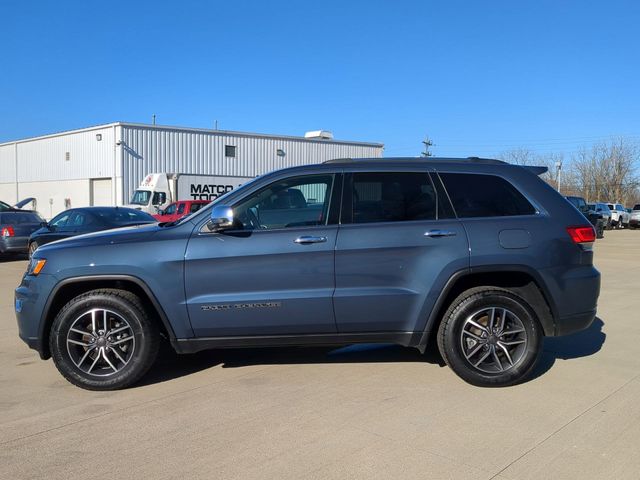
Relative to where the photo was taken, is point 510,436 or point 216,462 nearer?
point 216,462

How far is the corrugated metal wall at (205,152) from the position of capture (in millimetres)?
31172

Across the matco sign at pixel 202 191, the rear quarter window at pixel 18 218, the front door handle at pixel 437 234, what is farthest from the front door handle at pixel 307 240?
the matco sign at pixel 202 191

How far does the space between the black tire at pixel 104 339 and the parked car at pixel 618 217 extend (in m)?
41.4

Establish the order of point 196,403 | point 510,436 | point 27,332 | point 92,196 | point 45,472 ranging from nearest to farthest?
point 45,472 → point 510,436 → point 196,403 → point 27,332 → point 92,196

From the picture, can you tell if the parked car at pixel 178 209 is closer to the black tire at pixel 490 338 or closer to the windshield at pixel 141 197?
the windshield at pixel 141 197

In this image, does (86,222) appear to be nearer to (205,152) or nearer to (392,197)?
(392,197)

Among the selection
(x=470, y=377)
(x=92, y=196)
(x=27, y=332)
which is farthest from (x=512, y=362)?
(x=92, y=196)

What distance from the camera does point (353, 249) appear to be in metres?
4.57

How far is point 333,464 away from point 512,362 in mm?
2030

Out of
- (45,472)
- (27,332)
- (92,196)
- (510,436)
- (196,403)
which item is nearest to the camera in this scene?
(45,472)

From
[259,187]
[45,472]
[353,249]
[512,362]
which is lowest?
[45,472]

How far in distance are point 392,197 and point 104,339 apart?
2.62m

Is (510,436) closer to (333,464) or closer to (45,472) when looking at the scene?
(333,464)

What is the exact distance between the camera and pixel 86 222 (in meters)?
12.4
